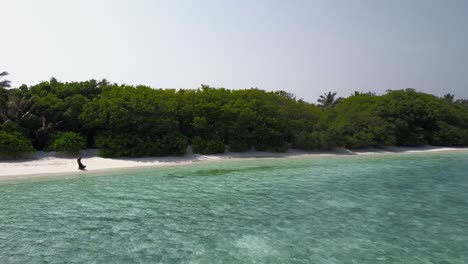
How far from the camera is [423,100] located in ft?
134

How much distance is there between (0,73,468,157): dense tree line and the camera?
26547mm

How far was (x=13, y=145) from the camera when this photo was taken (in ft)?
76.4

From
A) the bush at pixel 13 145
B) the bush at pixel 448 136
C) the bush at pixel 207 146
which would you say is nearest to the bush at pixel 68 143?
the bush at pixel 13 145

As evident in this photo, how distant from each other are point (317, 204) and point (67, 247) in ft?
29.8

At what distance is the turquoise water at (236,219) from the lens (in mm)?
8625

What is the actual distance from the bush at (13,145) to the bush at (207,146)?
40.4 feet

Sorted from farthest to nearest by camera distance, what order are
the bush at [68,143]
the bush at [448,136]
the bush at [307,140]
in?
the bush at [448,136], the bush at [307,140], the bush at [68,143]

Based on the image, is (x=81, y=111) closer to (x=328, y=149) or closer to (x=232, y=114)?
(x=232, y=114)

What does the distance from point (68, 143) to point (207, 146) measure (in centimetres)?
1081

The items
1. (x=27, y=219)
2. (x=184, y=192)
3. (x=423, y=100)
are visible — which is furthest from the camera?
(x=423, y=100)

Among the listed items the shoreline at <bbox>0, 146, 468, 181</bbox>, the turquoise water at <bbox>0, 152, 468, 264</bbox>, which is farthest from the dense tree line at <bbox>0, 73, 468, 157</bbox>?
the turquoise water at <bbox>0, 152, 468, 264</bbox>

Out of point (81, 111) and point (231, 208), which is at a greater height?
point (81, 111)

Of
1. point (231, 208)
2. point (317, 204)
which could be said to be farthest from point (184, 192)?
point (317, 204)

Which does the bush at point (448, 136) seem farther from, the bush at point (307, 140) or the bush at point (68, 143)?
the bush at point (68, 143)
